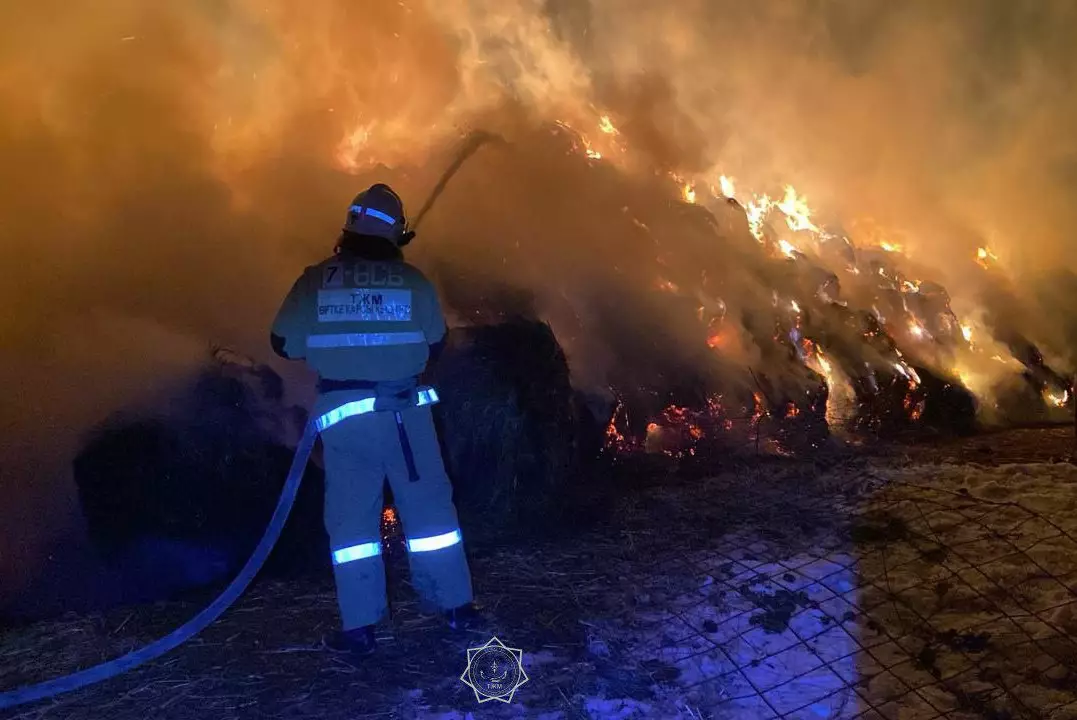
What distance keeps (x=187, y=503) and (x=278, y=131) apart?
4183mm

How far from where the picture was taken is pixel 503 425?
577cm

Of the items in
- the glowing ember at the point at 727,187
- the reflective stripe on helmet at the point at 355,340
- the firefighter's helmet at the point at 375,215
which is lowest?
the reflective stripe on helmet at the point at 355,340

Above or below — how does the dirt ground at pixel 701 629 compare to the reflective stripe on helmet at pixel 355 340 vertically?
below

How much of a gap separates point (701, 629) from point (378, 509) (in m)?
2.05

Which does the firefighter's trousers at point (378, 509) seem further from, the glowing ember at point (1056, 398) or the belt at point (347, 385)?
the glowing ember at point (1056, 398)

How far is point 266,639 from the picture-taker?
4184mm

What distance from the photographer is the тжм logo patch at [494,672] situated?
3609 millimetres

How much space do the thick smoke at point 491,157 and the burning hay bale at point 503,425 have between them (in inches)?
42.2

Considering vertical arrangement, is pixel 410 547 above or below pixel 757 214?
below

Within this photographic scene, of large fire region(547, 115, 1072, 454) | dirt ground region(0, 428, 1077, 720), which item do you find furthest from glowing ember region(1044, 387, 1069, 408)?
dirt ground region(0, 428, 1077, 720)

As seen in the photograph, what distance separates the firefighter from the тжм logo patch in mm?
322

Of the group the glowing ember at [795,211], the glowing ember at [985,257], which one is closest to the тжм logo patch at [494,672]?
the glowing ember at [795,211]

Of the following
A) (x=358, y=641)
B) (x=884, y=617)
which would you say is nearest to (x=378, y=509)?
(x=358, y=641)

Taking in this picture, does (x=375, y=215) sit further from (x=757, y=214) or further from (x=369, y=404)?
(x=757, y=214)
